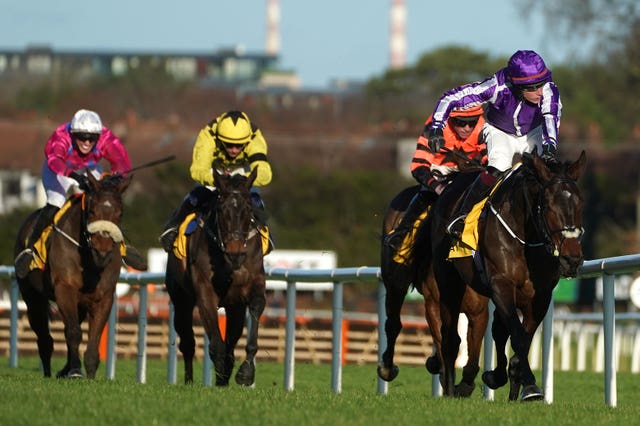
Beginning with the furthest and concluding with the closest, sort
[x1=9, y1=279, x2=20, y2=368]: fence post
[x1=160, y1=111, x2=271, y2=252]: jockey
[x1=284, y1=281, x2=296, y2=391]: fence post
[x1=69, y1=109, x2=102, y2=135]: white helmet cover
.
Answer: [x1=9, y1=279, x2=20, y2=368]: fence post, [x1=69, y1=109, x2=102, y2=135]: white helmet cover, [x1=284, y1=281, x2=296, y2=391]: fence post, [x1=160, y1=111, x2=271, y2=252]: jockey

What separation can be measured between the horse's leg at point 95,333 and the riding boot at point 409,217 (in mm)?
2210

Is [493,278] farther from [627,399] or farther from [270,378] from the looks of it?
[270,378]

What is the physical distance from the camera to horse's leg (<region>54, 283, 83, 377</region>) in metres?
12.0

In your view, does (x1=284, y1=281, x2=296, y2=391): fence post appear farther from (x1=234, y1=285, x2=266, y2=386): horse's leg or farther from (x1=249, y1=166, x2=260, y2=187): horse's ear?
(x1=249, y1=166, x2=260, y2=187): horse's ear

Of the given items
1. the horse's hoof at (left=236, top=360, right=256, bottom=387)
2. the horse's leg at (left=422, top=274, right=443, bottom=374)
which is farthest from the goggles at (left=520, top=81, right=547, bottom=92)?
the horse's hoof at (left=236, top=360, right=256, bottom=387)

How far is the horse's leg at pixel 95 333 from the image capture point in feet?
39.6

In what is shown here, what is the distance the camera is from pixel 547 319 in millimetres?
10758

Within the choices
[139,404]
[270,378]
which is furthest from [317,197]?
[139,404]

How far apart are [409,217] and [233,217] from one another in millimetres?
1185

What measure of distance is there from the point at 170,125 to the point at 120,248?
192 ft

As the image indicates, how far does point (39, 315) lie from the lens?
14.1m

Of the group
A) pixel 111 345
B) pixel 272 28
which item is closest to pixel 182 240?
pixel 111 345

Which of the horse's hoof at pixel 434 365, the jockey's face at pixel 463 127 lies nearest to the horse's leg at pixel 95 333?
the horse's hoof at pixel 434 365

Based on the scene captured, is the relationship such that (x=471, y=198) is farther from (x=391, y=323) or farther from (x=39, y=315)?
(x=39, y=315)
